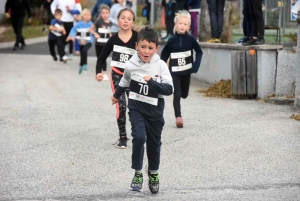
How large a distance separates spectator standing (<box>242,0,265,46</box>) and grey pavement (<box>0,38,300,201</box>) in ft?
3.54

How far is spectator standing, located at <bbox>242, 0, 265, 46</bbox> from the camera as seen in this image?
12.6 meters

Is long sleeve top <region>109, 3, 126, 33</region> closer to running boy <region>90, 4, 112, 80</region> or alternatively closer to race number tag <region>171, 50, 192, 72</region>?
running boy <region>90, 4, 112, 80</region>

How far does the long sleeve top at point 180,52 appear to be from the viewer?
10156mm

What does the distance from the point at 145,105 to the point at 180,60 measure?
3.52 m

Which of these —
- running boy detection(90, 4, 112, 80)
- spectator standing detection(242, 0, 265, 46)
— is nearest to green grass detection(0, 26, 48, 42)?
running boy detection(90, 4, 112, 80)

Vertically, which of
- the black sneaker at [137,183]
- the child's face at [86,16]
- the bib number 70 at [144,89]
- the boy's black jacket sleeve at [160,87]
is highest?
the boy's black jacket sleeve at [160,87]

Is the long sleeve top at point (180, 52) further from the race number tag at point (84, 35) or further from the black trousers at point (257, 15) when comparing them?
the race number tag at point (84, 35)

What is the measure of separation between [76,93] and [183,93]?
389cm

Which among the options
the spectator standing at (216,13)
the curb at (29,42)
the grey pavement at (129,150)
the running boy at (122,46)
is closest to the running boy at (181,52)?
the grey pavement at (129,150)

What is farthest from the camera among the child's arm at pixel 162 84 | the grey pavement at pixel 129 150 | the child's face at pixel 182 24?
the child's face at pixel 182 24

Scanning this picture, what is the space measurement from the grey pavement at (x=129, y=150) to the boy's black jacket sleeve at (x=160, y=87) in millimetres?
866

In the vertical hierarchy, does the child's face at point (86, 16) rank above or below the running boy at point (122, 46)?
below

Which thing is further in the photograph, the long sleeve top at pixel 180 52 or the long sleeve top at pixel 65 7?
the long sleeve top at pixel 65 7

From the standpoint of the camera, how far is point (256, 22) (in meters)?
12.6
